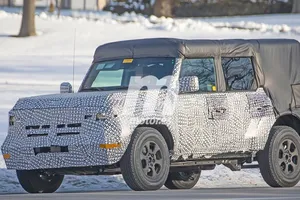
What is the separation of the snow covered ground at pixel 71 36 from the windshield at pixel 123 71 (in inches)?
295

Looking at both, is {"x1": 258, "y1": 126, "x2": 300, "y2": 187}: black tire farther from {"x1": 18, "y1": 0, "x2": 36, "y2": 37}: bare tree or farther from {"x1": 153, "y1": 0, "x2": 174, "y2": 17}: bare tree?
{"x1": 153, "y1": 0, "x2": 174, "y2": 17}: bare tree

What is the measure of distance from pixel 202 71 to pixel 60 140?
2268 millimetres

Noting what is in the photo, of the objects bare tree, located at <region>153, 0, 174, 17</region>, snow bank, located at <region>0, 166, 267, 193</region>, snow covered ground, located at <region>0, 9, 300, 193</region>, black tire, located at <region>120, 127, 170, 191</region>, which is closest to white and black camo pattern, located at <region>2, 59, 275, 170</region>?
black tire, located at <region>120, 127, 170, 191</region>

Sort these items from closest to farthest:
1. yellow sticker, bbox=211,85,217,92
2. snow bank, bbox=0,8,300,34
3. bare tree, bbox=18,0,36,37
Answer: yellow sticker, bbox=211,85,217,92 → bare tree, bbox=18,0,36,37 → snow bank, bbox=0,8,300,34

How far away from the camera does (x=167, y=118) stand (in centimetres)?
1375

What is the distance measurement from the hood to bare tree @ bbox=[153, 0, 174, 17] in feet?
133

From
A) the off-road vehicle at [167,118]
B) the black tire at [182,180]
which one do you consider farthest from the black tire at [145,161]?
the black tire at [182,180]

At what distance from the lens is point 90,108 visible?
43.7ft

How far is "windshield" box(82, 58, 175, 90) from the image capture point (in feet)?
47.3

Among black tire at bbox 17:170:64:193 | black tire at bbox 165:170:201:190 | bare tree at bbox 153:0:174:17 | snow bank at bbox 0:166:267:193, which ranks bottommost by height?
bare tree at bbox 153:0:174:17

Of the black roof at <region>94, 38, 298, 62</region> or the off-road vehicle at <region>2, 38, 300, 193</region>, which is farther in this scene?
the black roof at <region>94, 38, 298, 62</region>

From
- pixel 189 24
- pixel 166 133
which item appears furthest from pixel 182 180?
pixel 189 24

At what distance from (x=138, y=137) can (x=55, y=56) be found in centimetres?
2496

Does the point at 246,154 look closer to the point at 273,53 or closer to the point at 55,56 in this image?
the point at 273,53
